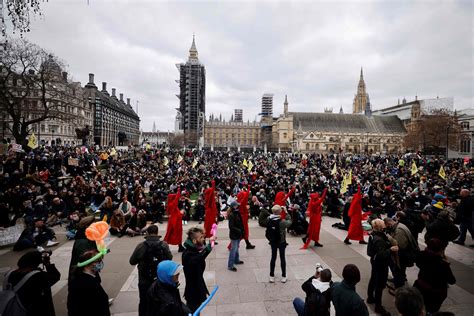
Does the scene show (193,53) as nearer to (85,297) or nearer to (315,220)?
(315,220)

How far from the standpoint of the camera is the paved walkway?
460cm

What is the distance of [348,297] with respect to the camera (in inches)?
106

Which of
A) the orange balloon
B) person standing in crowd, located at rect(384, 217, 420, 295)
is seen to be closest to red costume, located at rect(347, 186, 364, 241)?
person standing in crowd, located at rect(384, 217, 420, 295)

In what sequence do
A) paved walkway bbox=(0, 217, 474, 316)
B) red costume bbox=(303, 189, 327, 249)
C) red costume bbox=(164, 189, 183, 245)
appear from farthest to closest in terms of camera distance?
red costume bbox=(303, 189, 327, 249), red costume bbox=(164, 189, 183, 245), paved walkway bbox=(0, 217, 474, 316)

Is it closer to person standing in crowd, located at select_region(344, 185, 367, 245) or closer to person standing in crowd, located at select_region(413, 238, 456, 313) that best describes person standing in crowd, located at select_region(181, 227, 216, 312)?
person standing in crowd, located at select_region(413, 238, 456, 313)

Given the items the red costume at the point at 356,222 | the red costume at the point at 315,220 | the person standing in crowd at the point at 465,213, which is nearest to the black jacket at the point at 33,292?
the red costume at the point at 315,220

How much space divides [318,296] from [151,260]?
244 cm

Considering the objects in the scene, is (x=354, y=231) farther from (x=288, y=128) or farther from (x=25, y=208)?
(x=288, y=128)

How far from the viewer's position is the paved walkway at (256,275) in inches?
181

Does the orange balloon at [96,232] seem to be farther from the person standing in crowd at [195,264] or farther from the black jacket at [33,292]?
the person standing in crowd at [195,264]

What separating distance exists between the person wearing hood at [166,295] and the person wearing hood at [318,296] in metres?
1.41

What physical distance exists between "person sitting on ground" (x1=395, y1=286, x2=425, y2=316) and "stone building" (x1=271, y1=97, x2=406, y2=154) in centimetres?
7539

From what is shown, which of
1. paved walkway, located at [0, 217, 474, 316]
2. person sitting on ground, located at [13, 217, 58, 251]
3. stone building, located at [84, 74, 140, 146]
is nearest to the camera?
paved walkway, located at [0, 217, 474, 316]

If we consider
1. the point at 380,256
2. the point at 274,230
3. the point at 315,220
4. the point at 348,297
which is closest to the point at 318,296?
the point at 348,297
